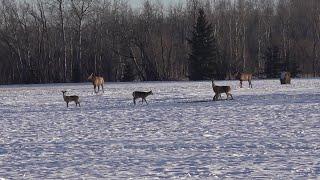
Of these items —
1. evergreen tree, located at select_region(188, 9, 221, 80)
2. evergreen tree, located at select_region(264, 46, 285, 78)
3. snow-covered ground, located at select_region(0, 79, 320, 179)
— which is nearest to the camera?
snow-covered ground, located at select_region(0, 79, 320, 179)

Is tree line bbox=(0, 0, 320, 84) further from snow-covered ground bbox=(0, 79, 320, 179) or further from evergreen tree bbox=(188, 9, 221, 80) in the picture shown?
snow-covered ground bbox=(0, 79, 320, 179)

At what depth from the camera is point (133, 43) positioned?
2906 inches

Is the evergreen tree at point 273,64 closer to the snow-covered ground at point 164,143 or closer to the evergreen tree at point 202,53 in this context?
the evergreen tree at point 202,53

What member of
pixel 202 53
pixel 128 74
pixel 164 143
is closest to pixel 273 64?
pixel 202 53

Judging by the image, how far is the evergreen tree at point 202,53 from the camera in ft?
208

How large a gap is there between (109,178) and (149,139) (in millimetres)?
4723

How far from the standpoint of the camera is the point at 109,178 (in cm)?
948

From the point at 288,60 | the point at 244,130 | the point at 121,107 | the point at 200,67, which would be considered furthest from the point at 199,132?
the point at 288,60

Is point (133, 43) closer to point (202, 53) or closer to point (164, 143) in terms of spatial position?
point (202, 53)

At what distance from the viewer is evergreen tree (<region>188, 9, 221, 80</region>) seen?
6350 centimetres

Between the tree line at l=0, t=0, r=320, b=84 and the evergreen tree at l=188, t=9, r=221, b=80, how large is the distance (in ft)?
10.2

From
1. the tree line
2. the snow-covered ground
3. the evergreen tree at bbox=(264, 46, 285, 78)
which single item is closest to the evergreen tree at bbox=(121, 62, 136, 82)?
the tree line

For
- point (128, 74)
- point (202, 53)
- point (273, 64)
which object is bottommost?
point (128, 74)

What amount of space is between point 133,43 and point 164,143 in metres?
61.1
